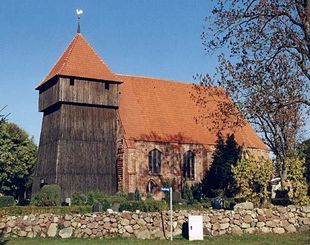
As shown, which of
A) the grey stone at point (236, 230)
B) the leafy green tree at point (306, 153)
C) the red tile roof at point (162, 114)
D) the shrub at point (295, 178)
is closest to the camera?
the grey stone at point (236, 230)

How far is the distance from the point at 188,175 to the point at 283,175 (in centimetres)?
1297

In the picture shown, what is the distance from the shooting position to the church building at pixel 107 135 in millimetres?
42031

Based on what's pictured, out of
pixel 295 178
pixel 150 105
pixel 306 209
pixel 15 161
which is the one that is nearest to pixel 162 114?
pixel 150 105

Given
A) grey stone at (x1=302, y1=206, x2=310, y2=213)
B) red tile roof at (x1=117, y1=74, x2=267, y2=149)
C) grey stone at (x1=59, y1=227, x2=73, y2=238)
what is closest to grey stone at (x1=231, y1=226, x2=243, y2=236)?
grey stone at (x1=302, y1=206, x2=310, y2=213)

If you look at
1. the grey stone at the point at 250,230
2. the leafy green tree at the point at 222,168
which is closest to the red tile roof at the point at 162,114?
the leafy green tree at the point at 222,168

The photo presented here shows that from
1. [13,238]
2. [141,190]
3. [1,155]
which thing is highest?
[1,155]

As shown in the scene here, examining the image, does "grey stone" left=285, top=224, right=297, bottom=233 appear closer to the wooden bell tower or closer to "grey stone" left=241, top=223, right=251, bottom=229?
"grey stone" left=241, top=223, right=251, bottom=229

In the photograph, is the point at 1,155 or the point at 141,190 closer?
the point at 141,190

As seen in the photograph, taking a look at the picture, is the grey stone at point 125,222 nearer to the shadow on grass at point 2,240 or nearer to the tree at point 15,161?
the shadow on grass at point 2,240

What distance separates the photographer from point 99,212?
928 inches

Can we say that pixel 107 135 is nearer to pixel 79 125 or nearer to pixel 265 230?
pixel 79 125

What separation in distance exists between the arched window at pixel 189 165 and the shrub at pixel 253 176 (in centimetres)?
1080

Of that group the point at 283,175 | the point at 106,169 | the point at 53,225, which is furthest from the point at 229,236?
the point at 106,169

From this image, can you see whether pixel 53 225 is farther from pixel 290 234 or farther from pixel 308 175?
pixel 308 175
